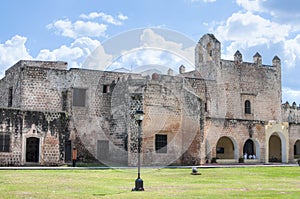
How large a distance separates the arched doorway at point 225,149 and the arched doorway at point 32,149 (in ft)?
55.7

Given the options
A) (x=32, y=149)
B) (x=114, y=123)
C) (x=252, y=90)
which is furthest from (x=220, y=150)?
(x=32, y=149)

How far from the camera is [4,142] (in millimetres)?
28969

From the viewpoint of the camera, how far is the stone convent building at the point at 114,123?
3025 centimetres

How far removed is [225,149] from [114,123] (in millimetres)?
11538

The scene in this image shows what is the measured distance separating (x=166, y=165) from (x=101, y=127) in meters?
6.23

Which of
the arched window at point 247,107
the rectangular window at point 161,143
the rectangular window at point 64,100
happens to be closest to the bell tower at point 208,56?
the arched window at point 247,107

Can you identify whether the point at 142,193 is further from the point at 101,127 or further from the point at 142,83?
the point at 101,127

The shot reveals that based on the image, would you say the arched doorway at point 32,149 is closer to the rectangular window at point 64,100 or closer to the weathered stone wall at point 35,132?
the weathered stone wall at point 35,132

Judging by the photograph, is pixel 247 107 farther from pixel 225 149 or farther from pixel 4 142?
pixel 4 142

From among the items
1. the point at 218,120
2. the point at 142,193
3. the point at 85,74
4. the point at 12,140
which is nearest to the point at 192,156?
the point at 218,120

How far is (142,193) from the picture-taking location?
15.5 meters

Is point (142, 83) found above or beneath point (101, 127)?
above

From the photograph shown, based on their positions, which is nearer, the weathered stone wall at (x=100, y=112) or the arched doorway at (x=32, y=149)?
the arched doorway at (x=32, y=149)

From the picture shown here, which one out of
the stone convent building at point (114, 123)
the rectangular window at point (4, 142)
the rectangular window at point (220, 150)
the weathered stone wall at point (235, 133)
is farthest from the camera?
the rectangular window at point (220, 150)
